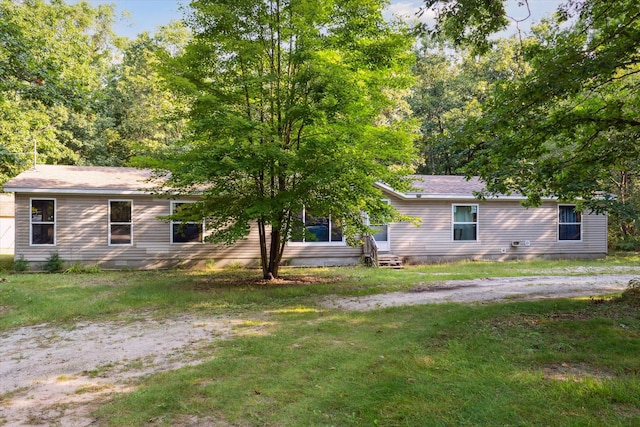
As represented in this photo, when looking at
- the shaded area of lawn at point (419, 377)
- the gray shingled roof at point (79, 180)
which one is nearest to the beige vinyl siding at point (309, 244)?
the gray shingled roof at point (79, 180)

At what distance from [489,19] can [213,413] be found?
6.42 metres

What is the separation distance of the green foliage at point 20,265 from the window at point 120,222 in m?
2.57

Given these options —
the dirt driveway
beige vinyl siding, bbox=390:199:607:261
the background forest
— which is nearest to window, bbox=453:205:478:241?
beige vinyl siding, bbox=390:199:607:261

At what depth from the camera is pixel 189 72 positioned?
9.66 meters

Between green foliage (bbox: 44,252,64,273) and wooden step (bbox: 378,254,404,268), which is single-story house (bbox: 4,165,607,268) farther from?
wooden step (bbox: 378,254,404,268)

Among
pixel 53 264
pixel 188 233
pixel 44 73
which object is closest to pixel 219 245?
pixel 188 233

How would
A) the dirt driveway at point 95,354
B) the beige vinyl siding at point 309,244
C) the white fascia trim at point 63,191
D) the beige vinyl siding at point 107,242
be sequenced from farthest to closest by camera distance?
the beige vinyl siding at point 309,244
the beige vinyl siding at point 107,242
the white fascia trim at point 63,191
the dirt driveway at point 95,354

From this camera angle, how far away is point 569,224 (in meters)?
17.7

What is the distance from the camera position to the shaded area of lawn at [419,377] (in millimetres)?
3328

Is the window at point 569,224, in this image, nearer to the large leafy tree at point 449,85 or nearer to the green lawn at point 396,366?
the large leafy tree at point 449,85

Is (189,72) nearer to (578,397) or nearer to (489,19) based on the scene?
(489,19)

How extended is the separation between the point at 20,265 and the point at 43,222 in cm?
153

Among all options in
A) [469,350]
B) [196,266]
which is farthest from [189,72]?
[469,350]

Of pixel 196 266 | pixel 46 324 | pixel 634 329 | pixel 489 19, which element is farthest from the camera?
pixel 196 266
